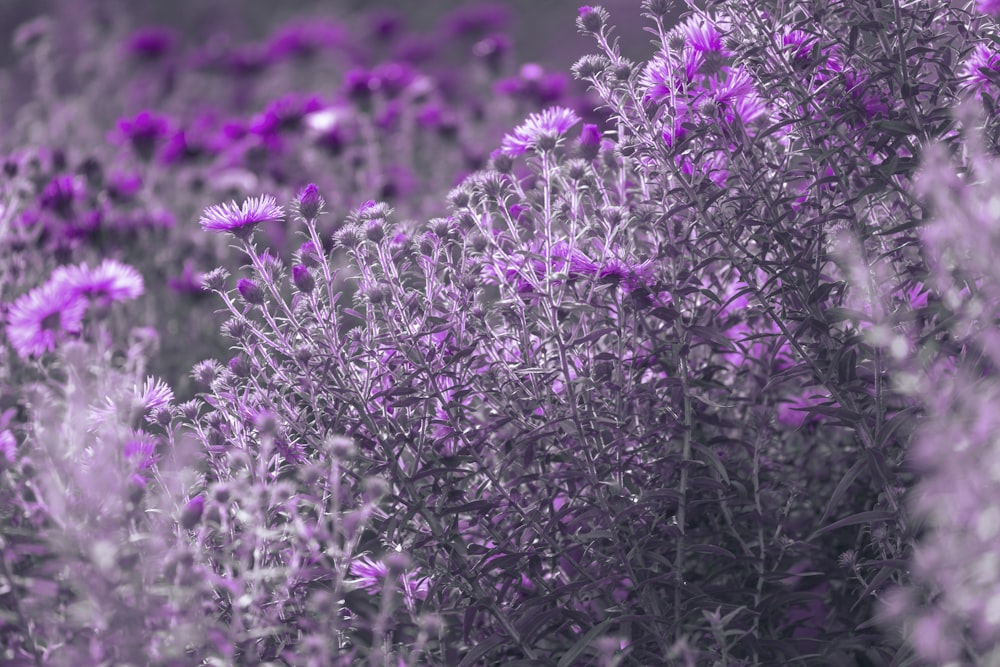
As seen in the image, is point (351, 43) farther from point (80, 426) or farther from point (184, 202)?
point (80, 426)

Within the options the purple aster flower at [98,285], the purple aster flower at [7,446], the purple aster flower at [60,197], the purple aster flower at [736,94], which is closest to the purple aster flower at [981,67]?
the purple aster flower at [736,94]

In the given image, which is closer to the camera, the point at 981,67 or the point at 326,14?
the point at 981,67

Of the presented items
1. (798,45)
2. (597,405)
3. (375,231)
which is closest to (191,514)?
(375,231)

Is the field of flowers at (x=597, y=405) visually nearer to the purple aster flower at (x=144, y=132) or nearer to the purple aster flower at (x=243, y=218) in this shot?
the purple aster flower at (x=243, y=218)

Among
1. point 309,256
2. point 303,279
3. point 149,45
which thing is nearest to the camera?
point 303,279

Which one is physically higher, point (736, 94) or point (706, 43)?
point (706, 43)

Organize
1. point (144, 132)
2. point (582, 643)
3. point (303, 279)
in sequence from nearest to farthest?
point (582, 643) → point (303, 279) → point (144, 132)

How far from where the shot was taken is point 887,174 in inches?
73.5

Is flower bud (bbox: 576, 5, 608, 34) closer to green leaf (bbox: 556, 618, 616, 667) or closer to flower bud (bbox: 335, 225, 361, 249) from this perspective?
flower bud (bbox: 335, 225, 361, 249)

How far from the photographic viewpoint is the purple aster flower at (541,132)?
2.05 metres

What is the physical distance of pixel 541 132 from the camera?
6.78 feet

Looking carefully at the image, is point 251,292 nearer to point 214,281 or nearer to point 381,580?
point 214,281

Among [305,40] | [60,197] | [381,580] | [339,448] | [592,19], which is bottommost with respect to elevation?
[381,580]

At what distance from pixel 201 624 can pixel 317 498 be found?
1.46 feet
